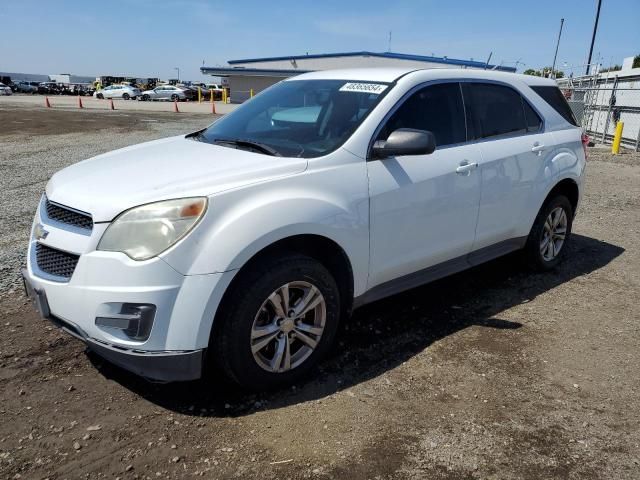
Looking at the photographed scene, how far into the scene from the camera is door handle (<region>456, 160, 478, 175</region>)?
3.89 metres

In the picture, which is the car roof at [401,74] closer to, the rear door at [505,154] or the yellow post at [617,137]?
the rear door at [505,154]

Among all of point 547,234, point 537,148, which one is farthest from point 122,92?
point 537,148

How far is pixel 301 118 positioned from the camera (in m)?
3.83

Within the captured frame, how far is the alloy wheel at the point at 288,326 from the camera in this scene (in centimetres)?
298

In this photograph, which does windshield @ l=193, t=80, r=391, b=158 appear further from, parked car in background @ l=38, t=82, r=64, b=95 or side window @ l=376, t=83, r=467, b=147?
parked car in background @ l=38, t=82, r=64, b=95

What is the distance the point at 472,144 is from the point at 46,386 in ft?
11.0

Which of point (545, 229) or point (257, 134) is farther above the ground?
point (257, 134)

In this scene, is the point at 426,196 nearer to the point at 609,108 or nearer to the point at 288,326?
the point at 288,326

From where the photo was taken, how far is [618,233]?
6.96 meters

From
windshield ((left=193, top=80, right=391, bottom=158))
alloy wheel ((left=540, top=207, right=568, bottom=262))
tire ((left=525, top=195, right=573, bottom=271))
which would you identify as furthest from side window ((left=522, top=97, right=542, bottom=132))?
windshield ((left=193, top=80, right=391, bottom=158))

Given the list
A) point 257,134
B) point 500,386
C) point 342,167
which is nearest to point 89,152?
point 257,134

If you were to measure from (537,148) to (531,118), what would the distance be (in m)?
0.32

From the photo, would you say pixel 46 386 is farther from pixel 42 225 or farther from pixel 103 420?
pixel 42 225

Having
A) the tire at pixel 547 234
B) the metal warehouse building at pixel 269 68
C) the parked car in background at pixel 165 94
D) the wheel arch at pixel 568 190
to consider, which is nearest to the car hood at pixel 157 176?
the tire at pixel 547 234
